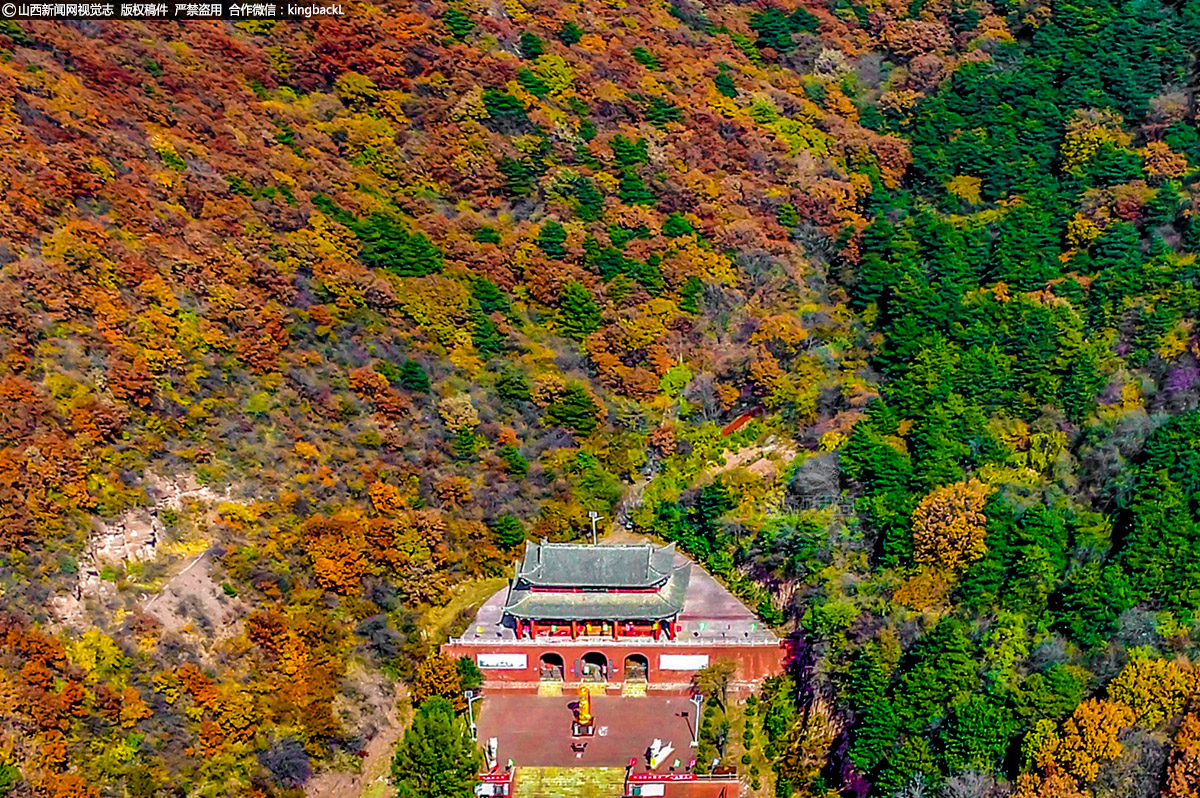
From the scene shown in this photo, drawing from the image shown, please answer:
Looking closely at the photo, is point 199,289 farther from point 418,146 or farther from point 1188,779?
point 1188,779

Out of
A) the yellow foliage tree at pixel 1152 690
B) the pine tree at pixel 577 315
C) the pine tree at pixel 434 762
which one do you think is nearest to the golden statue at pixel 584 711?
the pine tree at pixel 434 762

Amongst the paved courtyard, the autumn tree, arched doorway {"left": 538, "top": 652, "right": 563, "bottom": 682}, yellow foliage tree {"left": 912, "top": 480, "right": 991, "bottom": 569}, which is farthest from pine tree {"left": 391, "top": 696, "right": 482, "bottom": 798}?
yellow foliage tree {"left": 912, "top": 480, "right": 991, "bottom": 569}

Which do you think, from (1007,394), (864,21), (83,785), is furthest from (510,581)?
(864,21)

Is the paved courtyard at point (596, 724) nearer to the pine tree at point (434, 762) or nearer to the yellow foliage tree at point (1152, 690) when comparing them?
the pine tree at point (434, 762)

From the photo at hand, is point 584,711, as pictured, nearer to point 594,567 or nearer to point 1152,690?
point 594,567

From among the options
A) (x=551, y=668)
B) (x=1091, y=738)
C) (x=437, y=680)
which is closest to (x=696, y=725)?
(x=551, y=668)

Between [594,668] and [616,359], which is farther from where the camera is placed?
[616,359]

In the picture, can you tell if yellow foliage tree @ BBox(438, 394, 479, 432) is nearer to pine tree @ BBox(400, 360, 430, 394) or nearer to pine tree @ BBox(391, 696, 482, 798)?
pine tree @ BBox(400, 360, 430, 394)

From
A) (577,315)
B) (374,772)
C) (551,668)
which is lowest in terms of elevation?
(374,772)
